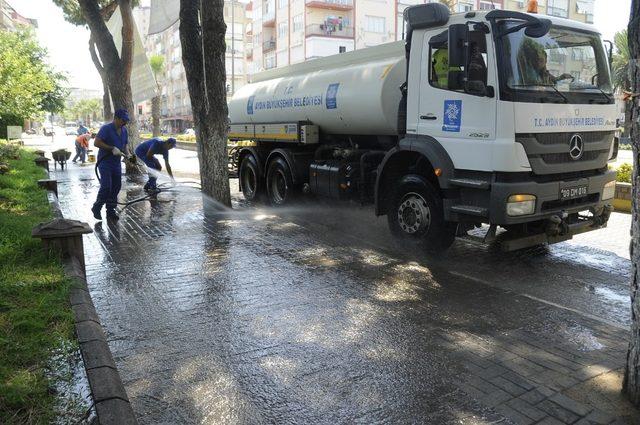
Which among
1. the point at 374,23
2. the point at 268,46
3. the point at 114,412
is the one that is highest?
the point at 374,23

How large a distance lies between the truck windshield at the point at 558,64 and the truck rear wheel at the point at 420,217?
5.44ft

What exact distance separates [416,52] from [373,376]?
4.51 metres

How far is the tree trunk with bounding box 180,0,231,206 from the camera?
33.1 feet

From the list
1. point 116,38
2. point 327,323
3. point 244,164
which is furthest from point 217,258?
point 116,38

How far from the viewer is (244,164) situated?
12.4 meters

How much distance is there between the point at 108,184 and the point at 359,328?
6261mm

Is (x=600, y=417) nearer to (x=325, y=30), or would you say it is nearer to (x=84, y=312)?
(x=84, y=312)

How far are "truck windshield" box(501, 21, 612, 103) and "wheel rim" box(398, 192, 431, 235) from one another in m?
1.81

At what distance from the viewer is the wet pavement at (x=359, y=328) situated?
3.42 metres

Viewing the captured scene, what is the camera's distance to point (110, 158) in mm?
9250

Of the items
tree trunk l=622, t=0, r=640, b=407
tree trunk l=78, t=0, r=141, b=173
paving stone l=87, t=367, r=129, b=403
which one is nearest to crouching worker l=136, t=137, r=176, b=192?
tree trunk l=78, t=0, r=141, b=173

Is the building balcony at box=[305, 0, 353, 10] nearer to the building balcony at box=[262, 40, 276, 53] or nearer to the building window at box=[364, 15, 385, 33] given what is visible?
the building window at box=[364, 15, 385, 33]

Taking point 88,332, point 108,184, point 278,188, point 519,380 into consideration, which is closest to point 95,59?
point 278,188

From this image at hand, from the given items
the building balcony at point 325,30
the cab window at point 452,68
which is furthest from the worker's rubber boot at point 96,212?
the building balcony at point 325,30
